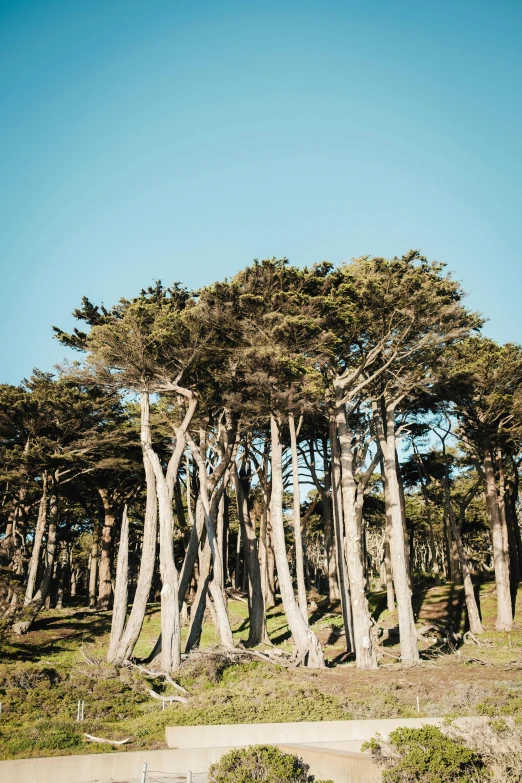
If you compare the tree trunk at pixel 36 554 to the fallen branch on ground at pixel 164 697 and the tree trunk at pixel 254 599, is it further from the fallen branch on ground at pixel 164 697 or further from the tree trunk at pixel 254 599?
the fallen branch on ground at pixel 164 697

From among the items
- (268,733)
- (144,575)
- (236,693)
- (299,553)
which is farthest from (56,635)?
(268,733)

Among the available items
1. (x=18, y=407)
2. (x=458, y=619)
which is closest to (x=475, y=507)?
(x=458, y=619)

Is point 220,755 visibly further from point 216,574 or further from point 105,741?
point 216,574

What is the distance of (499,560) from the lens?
1003 inches

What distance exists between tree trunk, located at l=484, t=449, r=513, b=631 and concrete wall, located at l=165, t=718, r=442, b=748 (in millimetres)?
15726

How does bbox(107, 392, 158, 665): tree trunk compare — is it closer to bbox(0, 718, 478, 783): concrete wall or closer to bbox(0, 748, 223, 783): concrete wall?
bbox(0, 718, 478, 783): concrete wall

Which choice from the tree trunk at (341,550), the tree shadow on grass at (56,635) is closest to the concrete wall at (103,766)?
the tree trunk at (341,550)

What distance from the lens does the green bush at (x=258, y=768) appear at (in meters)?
7.89

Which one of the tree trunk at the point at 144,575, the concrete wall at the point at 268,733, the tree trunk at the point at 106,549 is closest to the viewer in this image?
the concrete wall at the point at 268,733

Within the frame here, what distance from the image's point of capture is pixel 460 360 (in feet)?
80.8

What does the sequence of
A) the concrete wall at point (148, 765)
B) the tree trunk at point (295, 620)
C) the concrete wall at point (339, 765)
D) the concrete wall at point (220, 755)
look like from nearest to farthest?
the concrete wall at point (339, 765)
the concrete wall at point (148, 765)
the concrete wall at point (220, 755)
the tree trunk at point (295, 620)

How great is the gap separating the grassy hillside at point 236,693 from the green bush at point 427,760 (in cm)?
272

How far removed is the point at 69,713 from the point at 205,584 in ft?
27.9

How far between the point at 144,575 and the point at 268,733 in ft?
30.7
